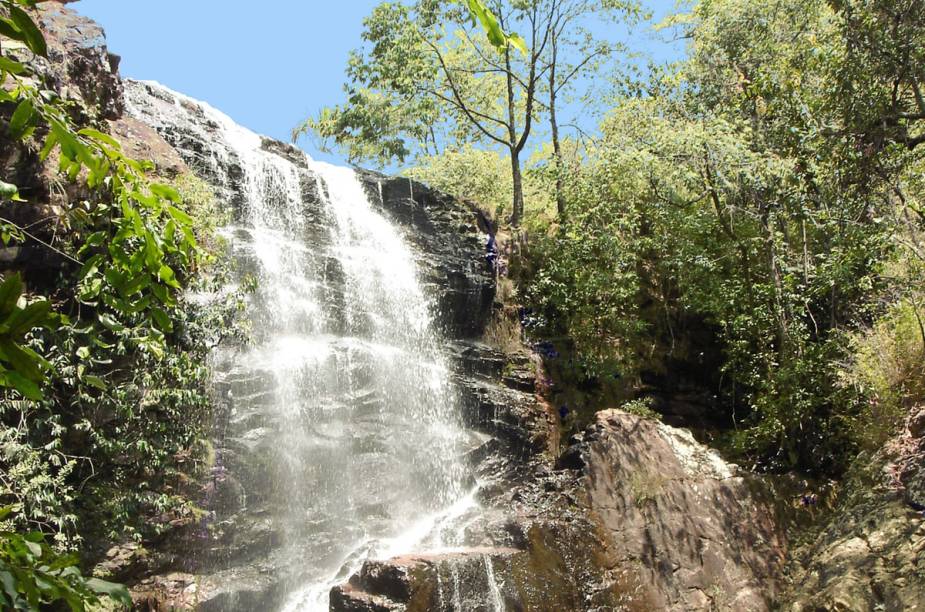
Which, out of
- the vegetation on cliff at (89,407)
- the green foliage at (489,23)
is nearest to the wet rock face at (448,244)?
the vegetation on cliff at (89,407)

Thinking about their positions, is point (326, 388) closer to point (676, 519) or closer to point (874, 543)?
point (676, 519)

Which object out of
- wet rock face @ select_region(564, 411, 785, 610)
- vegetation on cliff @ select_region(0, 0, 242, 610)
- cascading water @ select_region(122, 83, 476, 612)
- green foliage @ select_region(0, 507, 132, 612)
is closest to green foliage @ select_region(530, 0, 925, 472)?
wet rock face @ select_region(564, 411, 785, 610)

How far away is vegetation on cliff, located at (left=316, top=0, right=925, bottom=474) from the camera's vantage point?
10.1 m

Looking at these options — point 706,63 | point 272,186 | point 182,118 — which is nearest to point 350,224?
point 272,186

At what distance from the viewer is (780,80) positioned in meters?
13.9

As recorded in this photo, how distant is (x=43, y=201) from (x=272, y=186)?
594cm

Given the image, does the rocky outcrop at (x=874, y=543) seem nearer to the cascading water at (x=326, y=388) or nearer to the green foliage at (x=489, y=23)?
the cascading water at (x=326, y=388)

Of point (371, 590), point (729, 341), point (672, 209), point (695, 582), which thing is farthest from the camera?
point (672, 209)

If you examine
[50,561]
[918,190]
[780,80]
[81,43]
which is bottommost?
[50,561]

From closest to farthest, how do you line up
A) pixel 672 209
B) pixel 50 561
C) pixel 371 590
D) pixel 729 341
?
pixel 50 561 < pixel 371 590 < pixel 729 341 < pixel 672 209

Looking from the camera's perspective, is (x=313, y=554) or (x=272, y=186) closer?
(x=313, y=554)

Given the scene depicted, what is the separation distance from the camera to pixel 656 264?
16.7 meters

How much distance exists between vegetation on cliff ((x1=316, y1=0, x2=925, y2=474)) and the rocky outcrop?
0.62 meters

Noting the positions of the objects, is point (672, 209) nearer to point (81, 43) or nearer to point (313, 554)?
point (313, 554)
